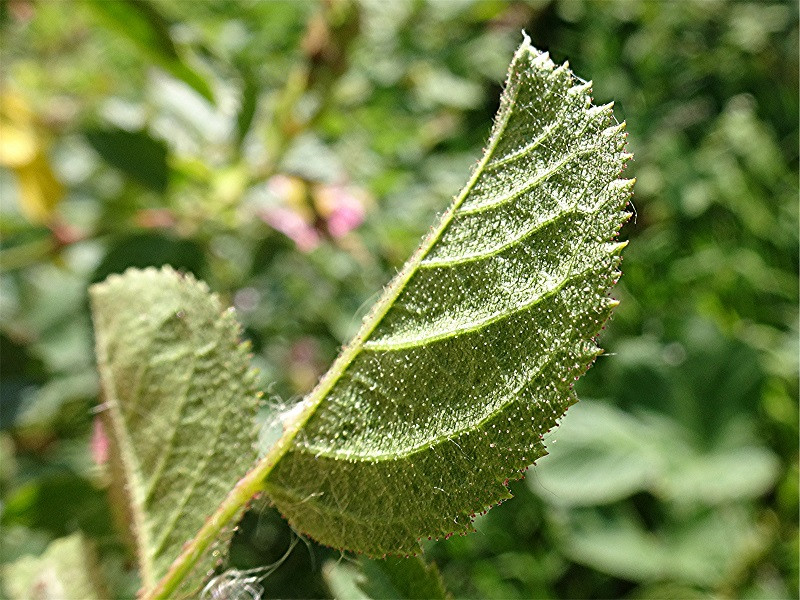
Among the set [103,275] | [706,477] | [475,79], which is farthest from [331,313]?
[706,477]

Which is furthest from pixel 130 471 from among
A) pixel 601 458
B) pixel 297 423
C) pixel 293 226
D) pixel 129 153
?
pixel 601 458

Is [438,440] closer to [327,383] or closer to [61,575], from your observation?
[327,383]

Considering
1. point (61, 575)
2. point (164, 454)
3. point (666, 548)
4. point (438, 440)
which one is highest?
point (438, 440)

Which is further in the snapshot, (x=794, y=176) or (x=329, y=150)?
(x=794, y=176)

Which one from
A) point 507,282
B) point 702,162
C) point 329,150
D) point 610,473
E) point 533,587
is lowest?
point 533,587

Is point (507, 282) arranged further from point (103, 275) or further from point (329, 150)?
point (329, 150)

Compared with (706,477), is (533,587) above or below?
below
